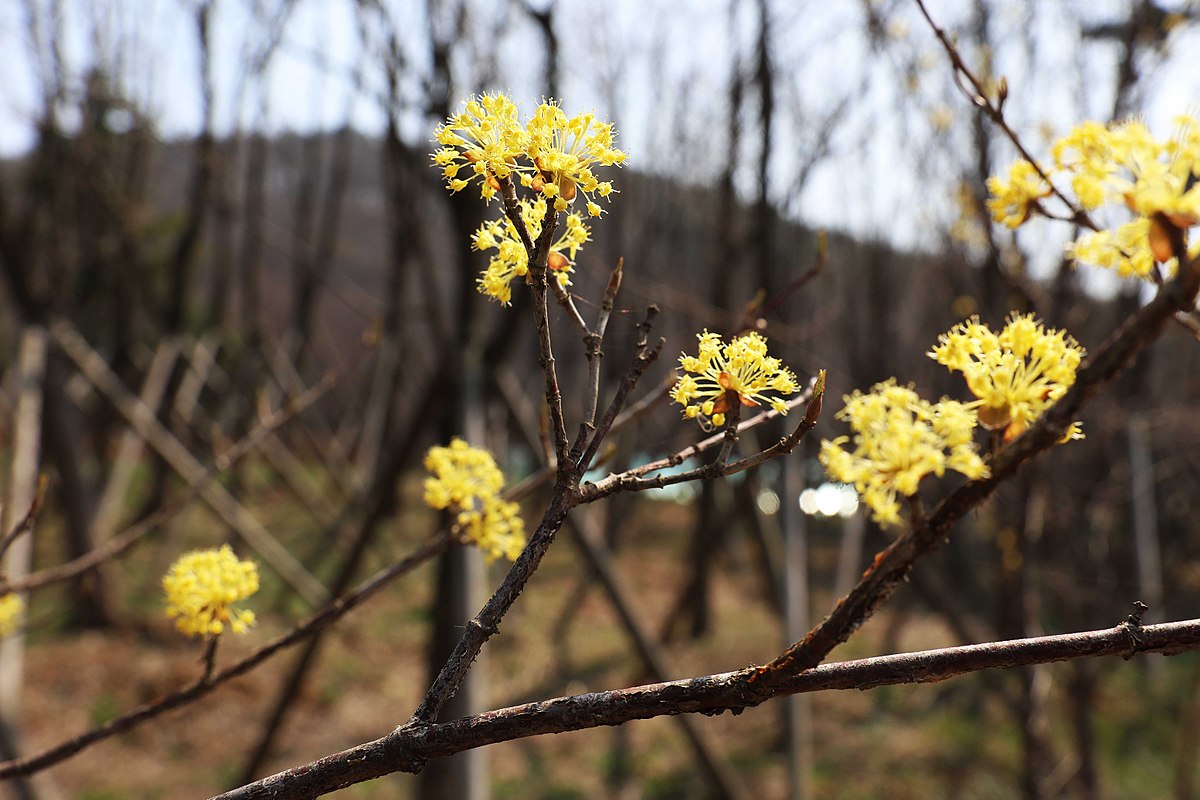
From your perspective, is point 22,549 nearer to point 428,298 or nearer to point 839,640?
point 428,298

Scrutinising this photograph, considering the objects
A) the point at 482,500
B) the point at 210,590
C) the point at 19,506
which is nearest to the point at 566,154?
the point at 482,500

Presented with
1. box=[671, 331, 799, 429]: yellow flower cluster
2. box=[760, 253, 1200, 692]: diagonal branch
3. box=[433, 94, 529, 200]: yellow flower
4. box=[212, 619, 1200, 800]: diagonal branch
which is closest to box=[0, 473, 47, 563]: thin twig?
box=[212, 619, 1200, 800]: diagonal branch

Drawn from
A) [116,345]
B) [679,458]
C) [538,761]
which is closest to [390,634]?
[538,761]

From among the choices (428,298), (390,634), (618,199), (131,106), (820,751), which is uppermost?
(131,106)

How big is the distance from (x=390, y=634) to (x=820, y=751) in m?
3.54

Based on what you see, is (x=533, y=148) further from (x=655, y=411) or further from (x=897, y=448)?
(x=655, y=411)

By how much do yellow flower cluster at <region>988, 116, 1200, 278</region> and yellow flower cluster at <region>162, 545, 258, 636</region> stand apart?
3.37ft

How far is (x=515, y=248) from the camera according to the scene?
820 mm

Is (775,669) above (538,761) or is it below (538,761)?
above

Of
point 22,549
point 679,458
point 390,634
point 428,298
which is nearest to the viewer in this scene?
point 679,458

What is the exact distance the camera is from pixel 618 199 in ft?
27.2

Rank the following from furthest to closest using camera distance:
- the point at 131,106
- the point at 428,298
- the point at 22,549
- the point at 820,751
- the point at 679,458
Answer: the point at 131,106 < the point at 820,751 < the point at 428,298 < the point at 22,549 < the point at 679,458

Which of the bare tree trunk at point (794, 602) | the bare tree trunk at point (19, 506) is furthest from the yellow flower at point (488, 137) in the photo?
the bare tree trunk at point (794, 602)

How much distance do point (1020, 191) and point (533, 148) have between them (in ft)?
2.11
